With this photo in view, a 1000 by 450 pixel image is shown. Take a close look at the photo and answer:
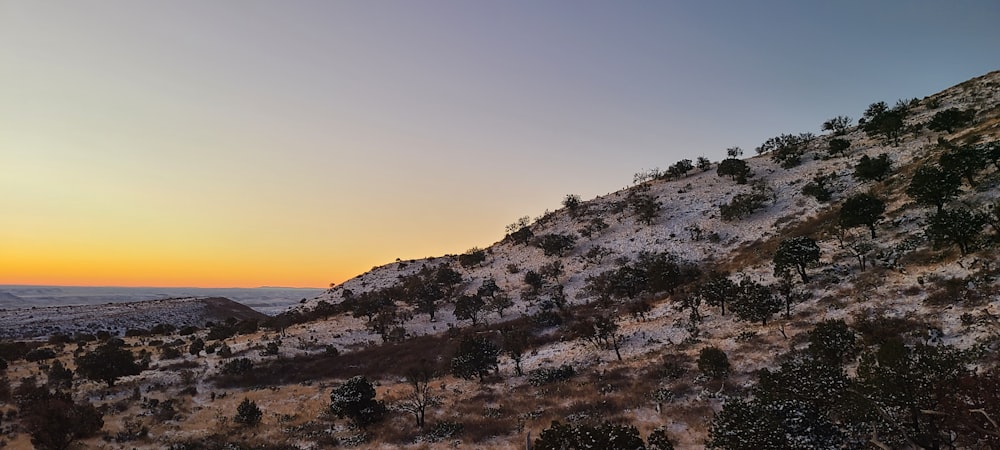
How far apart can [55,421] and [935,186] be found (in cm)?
6512

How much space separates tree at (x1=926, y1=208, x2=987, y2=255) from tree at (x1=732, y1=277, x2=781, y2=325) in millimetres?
11455

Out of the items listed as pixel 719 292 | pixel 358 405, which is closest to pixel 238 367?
A: pixel 358 405

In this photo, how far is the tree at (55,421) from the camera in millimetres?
24531

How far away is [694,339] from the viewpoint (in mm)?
35656

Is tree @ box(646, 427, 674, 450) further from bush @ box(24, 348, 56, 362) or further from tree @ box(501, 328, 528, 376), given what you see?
bush @ box(24, 348, 56, 362)

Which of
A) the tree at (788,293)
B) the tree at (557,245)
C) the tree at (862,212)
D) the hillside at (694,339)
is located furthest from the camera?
the tree at (557,245)

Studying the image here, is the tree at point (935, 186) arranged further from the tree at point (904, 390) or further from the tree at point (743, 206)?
the tree at point (904, 390)

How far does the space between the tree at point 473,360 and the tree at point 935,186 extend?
131 feet

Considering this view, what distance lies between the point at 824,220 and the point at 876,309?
90.2ft

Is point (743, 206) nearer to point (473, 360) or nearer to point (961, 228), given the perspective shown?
point (961, 228)

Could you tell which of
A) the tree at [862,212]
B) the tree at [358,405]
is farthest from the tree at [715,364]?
the tree at [862,212]

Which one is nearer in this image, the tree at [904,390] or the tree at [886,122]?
the tree at [904,390]

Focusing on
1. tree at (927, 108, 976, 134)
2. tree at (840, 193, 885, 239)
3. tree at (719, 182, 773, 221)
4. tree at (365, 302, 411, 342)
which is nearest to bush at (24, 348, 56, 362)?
tree at (365, 302, 411, 342)

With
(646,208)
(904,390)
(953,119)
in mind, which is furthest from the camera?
(646,208)
